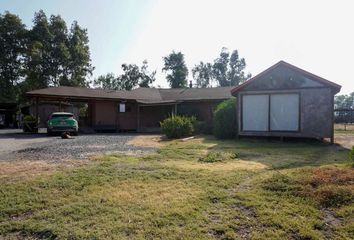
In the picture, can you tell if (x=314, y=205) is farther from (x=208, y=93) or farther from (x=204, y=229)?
(x=208, y=93)

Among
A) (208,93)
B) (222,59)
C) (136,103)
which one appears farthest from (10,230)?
(222,59)

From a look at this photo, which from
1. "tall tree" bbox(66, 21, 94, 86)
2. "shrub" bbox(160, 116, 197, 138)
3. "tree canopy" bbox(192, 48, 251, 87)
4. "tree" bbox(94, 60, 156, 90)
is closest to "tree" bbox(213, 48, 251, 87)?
"tree canopy" bbox(192, 48, 251, 87)

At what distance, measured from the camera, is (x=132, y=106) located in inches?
999

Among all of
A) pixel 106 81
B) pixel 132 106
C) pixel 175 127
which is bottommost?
pixel 175 127

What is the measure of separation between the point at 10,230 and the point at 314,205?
4593 mm

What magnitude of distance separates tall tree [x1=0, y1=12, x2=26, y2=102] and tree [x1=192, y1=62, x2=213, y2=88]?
4103 cm

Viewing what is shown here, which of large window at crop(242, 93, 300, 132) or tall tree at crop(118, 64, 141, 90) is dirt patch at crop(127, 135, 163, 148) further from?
tall tree at crop(118, 64, 141, 90)

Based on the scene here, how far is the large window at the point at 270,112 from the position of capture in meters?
14.8

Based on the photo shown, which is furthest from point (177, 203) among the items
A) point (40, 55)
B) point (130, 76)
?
point (130, 76)

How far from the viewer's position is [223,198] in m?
5.23

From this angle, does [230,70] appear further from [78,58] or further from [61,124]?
[61,124]

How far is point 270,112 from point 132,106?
521 inches

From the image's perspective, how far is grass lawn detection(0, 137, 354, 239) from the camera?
13.1 ft

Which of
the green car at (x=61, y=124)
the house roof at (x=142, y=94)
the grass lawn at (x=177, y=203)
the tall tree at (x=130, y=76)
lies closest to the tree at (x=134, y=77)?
the tall tree at (x=130, y=76)
